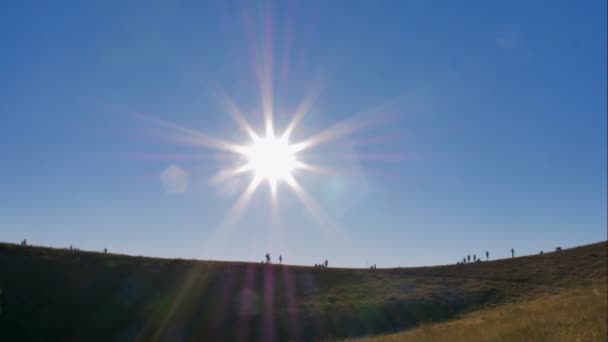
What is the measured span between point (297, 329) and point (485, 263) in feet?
148

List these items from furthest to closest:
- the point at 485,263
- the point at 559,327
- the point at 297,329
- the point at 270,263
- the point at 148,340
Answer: the point at 485,263
the point at 270,263
the point at 297,329
the point at 148,340
the point at 559,327

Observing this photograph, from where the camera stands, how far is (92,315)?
1768 inches

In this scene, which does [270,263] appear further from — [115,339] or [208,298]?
[115,339]

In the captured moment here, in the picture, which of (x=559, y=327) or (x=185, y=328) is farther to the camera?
(x=185, y=328)

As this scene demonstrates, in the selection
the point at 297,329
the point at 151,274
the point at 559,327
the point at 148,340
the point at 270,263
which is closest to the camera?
the point at 559,327

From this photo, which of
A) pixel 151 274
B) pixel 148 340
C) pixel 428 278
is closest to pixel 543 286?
pixel 428 278

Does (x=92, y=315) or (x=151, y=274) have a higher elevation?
(x=151, y=274)

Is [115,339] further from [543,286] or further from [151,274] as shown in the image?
[543,286]

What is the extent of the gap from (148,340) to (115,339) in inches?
131

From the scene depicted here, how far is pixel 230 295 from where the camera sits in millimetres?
53688

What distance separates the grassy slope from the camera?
42.8 meters

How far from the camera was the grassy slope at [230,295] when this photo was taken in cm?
4278

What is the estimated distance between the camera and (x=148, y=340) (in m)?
40.2

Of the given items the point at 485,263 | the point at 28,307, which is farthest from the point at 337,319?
the point at 485,263
